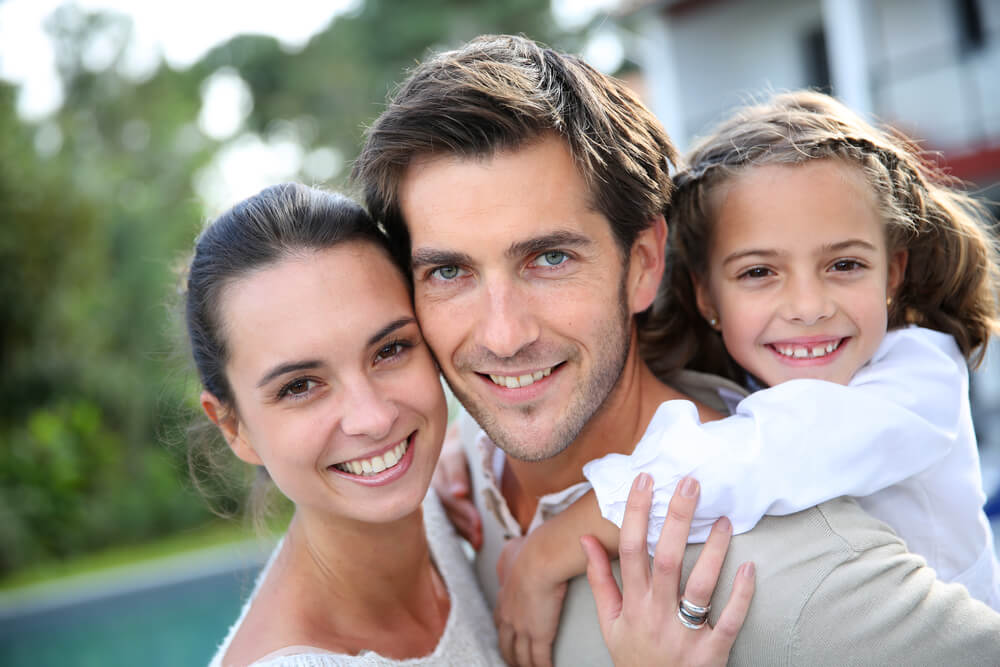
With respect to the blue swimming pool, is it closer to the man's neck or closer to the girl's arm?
the man's neck

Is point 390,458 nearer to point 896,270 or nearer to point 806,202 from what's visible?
point 806,202

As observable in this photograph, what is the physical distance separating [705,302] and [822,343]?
41 centimetres

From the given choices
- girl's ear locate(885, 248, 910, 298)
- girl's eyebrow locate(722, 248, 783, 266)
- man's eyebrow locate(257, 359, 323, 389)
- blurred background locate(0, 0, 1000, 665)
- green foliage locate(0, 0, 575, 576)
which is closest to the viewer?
man's eyebrow locate(257, 359, 323, 389)

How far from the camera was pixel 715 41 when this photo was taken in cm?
1405

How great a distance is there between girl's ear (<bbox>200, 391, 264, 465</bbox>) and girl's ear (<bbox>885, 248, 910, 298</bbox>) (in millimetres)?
1996

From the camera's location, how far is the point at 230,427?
261cm

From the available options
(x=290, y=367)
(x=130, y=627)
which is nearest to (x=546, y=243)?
(x=290, y=367)

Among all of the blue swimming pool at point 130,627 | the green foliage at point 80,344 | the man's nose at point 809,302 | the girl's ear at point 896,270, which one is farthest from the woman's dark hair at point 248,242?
the blue swimming pool at point 130,627

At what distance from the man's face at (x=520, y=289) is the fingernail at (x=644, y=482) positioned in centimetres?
30

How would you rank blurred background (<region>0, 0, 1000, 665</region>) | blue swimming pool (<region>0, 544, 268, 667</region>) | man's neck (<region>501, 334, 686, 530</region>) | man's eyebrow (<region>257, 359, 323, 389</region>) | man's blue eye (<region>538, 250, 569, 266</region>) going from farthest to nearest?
blurred background (<region>0, 0, 1000, 665</region>)
blue swimming pool (<region>0, 544, 268, 667</region>)
man's neck (<region>501, 334, 686, 530</region>)
man's blue eye (<region>538, 250, 569, 266</region>)
man's eyebrow (<region>257, 359, 323, 389</region>)

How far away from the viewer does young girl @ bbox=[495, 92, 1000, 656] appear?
2.19 m

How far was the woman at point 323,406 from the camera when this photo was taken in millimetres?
2336

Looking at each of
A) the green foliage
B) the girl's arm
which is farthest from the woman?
the green foliage

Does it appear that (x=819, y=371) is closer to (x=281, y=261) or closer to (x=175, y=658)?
(x=281, y=261)
